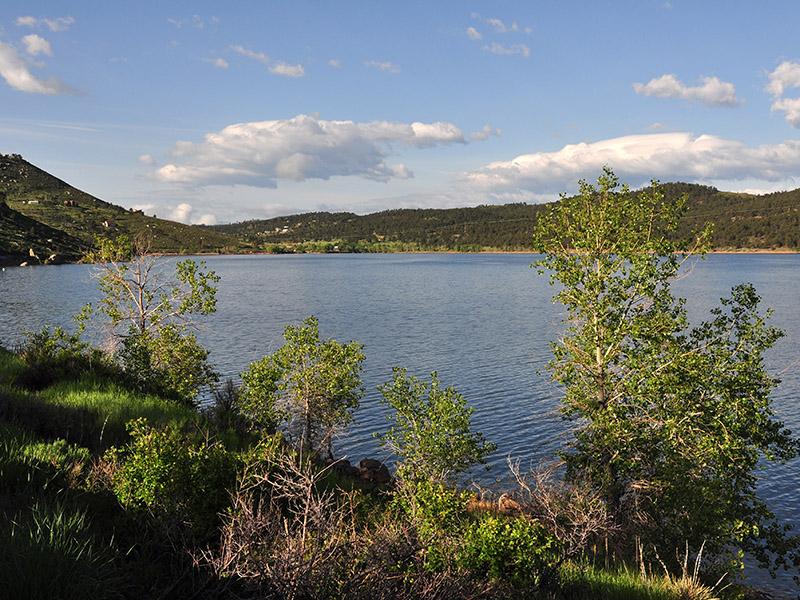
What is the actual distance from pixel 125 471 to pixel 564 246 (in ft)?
50.3

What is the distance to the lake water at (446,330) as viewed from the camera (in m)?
30.1

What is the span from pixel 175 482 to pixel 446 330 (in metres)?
53.0

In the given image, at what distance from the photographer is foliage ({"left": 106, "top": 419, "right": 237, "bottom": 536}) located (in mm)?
7711

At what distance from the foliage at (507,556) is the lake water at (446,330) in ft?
35.4

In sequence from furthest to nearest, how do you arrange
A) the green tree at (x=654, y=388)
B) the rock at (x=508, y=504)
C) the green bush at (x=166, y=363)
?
the green bush at (x=166, y=363), the rock at (x=508, y=504), the green tree at (x=654, y=388)

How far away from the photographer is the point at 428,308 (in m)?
79.3

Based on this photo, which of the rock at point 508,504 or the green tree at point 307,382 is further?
the green tree at point 307,382

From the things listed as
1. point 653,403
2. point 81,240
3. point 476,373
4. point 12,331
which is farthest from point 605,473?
point 81,240

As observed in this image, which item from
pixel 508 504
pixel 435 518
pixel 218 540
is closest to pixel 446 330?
pixel 508 504

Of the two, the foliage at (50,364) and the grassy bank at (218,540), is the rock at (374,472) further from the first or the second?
the grassy bank at (218,540)

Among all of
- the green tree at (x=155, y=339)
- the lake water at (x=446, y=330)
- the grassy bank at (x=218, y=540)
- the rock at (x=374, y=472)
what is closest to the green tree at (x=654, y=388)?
the lake water at (x=446, y=330)

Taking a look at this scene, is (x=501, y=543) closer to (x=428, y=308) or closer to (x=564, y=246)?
(x=564, y=246)

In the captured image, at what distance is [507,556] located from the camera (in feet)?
24.6

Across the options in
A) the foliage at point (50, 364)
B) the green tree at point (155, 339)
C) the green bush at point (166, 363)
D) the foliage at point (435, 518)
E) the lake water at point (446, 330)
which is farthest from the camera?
the lake water at point (446, 330)
